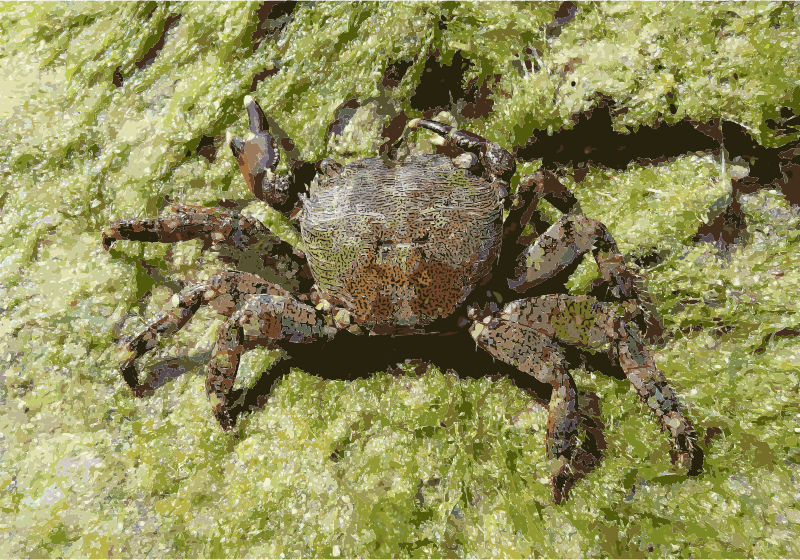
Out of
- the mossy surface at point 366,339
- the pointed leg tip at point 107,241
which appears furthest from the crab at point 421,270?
the mossy surface at point 366,339

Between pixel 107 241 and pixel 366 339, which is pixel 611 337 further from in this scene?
pixel 107 241

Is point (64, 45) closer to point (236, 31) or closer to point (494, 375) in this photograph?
point (236, 31)

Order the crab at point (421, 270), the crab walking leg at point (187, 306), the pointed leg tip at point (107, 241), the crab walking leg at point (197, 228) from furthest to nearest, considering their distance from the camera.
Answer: the pointed leg tip at point (107, 241) < the crab walking leg at point (197, 228) < the crab walking leg at point (187, 306) < the crab at point (421, 270)

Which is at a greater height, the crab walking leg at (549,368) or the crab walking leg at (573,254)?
the crab walking leg at (573,254)

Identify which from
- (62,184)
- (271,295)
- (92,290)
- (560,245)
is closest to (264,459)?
(271,295)

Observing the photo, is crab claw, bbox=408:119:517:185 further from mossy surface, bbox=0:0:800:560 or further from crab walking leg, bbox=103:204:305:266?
crab walking leg, bbox=103:204:305:266

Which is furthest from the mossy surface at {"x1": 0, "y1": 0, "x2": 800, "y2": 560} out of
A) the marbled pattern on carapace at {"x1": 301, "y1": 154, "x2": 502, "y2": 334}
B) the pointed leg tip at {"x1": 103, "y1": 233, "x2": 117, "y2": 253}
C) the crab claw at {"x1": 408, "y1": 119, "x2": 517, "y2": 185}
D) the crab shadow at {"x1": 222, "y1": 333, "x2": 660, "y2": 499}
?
the marbled pattern on carapace at {"x1": 301, "y1": 154, "x2": 502, "y2": 334}

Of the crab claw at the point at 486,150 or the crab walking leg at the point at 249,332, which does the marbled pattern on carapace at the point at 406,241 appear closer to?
the crab claw at the point at 486,150
